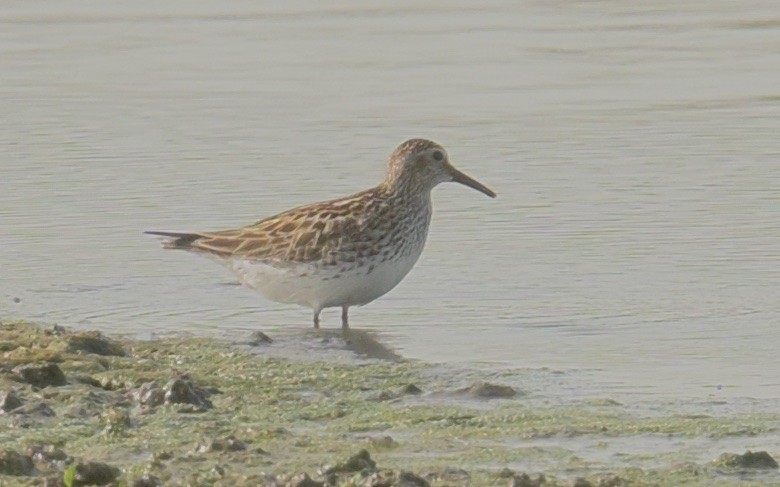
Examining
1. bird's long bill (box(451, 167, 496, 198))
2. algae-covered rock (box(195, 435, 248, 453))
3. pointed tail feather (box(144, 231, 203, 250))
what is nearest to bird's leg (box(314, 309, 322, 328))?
pointed tail feather (box(144, 231, 203, 250))

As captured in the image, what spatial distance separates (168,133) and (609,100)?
3.70m

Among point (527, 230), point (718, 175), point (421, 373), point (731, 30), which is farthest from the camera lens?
point (731, 30)

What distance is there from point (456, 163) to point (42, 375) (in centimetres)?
638

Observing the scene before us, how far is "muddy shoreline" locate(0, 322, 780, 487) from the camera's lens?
22.1 ft

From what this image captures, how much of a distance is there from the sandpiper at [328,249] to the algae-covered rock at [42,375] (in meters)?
2.57

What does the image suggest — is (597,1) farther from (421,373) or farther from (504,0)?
(421,373)

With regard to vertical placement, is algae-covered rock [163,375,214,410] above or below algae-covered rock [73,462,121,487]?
above

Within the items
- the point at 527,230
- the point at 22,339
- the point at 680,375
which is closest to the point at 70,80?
the point at 527,230

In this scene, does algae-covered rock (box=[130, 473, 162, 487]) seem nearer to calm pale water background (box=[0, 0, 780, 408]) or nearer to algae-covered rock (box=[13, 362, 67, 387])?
algae-covered rock (box=[13, 362, 67, 387])

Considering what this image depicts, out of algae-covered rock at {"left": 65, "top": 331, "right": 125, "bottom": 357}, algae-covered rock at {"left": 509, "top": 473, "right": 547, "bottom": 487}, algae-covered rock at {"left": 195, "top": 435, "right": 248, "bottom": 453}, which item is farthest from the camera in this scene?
algae-covered rock at {"left": 65, "top": 331, "right": 125, "bottom": 357}

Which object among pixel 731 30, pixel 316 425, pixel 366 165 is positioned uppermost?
pixel 731 30

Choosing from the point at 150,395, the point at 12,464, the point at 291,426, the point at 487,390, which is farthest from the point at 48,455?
the point at 487,390

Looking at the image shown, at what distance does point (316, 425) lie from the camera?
7.84 meters

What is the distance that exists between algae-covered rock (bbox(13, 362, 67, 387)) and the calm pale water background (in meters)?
1.95
